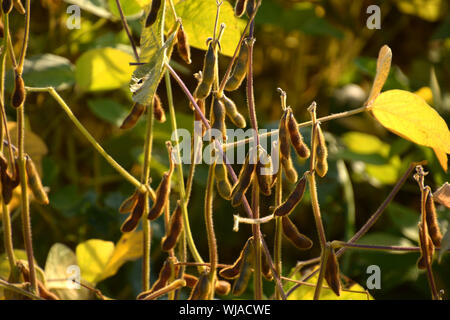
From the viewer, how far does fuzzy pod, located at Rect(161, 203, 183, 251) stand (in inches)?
22.2

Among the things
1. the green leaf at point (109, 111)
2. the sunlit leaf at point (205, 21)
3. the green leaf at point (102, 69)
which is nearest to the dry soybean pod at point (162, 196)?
the sunlit leaf at point (205, 21)

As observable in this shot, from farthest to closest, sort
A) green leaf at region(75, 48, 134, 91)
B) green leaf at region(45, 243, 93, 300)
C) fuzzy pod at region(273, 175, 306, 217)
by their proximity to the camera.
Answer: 1. green leaf at region(75, 48, 134, 91)
2. green leaf at region(45, 243, 93, 300)
3. fuzzy pod at region(273, 175, 306, 217)

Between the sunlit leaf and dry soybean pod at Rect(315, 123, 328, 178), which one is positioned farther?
the sunlit leaf

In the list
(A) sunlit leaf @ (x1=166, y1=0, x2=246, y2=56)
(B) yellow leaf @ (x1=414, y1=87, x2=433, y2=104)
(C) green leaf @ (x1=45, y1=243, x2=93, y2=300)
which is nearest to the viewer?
(A) sunlit leaf @ (x1=166, y1=0, x2=246, y2=56)

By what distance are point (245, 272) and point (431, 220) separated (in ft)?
0.52

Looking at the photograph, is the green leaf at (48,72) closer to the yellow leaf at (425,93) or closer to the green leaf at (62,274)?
the green leaf at (62,274)

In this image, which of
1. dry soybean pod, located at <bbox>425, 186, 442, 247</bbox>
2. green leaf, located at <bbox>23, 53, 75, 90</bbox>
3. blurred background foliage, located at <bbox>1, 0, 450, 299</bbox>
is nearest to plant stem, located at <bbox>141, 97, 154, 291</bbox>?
blurred background foliage, located at <bbox>1, 0, 450, 299</bbox>

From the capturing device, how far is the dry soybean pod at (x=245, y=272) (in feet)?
1.72

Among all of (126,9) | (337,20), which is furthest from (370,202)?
(126,9)

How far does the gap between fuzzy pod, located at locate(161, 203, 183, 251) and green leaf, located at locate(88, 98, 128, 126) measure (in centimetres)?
46

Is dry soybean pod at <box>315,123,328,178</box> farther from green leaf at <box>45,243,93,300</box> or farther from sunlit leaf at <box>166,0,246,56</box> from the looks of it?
green leaf at <box>45,243,93,300</box>

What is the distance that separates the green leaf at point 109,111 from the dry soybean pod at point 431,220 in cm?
60

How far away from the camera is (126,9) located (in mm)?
710

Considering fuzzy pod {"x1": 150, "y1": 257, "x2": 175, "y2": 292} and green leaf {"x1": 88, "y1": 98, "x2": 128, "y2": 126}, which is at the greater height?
green leaf {"x1": 88, "y1": 98, "x2": 128, "y2": 126}
